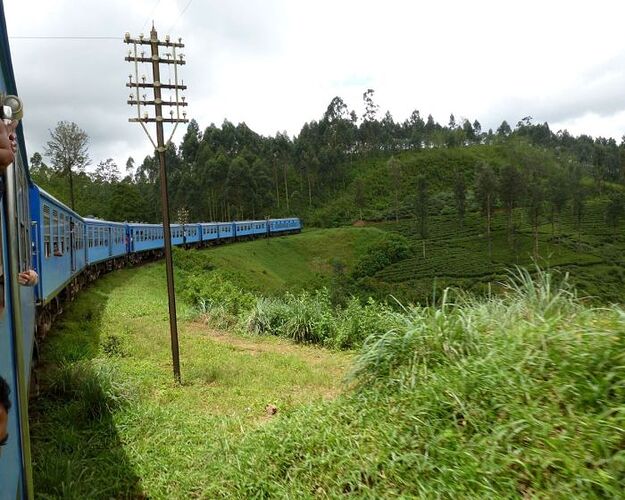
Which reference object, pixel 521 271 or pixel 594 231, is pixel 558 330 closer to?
pixel 521 271

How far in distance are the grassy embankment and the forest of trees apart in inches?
1244

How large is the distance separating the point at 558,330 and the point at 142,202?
5111 cm

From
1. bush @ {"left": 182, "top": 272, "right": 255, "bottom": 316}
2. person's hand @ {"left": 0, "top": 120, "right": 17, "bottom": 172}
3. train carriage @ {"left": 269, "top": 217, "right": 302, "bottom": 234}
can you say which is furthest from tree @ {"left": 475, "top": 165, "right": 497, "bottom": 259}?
person's hand @ {"left": 0, "top": 120, "right": 17, "bottom": 172}

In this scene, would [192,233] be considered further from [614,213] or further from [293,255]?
[614,213]

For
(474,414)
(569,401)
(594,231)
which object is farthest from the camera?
(594,231)

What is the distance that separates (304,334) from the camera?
384 inches

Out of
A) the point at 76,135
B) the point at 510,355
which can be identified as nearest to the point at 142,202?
the point at 76,135

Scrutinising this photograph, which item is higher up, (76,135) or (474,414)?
(76,135)

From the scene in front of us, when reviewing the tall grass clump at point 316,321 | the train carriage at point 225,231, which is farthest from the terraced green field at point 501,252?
the tall grass clump at point 316,321

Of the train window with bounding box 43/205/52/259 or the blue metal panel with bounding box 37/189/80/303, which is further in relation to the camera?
the train window with bounding box 43/205/52/259

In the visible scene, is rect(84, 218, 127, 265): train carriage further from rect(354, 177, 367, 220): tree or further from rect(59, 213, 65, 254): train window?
rect(354, 177, 367, 220): tree

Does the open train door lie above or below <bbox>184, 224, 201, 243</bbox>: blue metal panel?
below

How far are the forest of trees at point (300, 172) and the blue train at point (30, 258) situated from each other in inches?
635

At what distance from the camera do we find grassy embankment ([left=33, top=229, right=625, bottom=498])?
2707 millimetres
